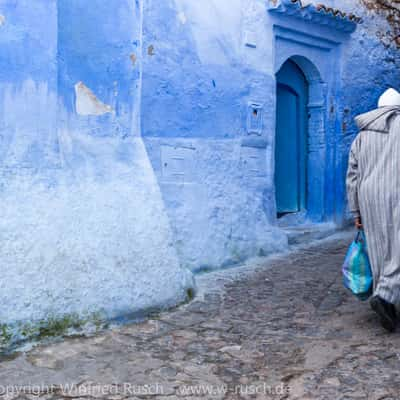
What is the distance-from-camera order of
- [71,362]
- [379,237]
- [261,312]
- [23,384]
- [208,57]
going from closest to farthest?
[23,384], [71,362], [379,237], [261,312], [208,57]

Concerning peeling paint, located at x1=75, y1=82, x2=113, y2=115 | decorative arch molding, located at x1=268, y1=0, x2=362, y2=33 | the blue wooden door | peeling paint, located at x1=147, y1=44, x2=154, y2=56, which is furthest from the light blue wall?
the blue wooden door

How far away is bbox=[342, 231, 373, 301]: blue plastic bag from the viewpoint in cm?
352

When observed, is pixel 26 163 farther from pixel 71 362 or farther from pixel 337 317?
pixel 337 317

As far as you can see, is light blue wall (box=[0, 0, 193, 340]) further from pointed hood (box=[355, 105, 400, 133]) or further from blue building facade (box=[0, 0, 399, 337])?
pointed hood (box=[355, 105, 400, 133])

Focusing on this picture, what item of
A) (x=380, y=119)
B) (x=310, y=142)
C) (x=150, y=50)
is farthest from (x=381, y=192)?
(x=310, y=142)

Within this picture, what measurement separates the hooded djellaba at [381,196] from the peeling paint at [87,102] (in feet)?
5.85

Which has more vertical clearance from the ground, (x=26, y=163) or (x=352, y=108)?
(x=352, y=108)

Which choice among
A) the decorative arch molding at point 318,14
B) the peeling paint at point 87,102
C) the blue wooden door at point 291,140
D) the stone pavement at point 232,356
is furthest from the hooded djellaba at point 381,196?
the blue wooden door at point 291,140

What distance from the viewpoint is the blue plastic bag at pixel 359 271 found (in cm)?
352

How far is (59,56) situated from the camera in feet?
12.9

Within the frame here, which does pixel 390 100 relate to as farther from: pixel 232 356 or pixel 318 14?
pixel 318 14

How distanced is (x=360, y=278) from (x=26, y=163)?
84.2 inches

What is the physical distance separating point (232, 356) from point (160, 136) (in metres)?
2.24

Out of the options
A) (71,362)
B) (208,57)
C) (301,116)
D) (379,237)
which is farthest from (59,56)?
(301,116)
